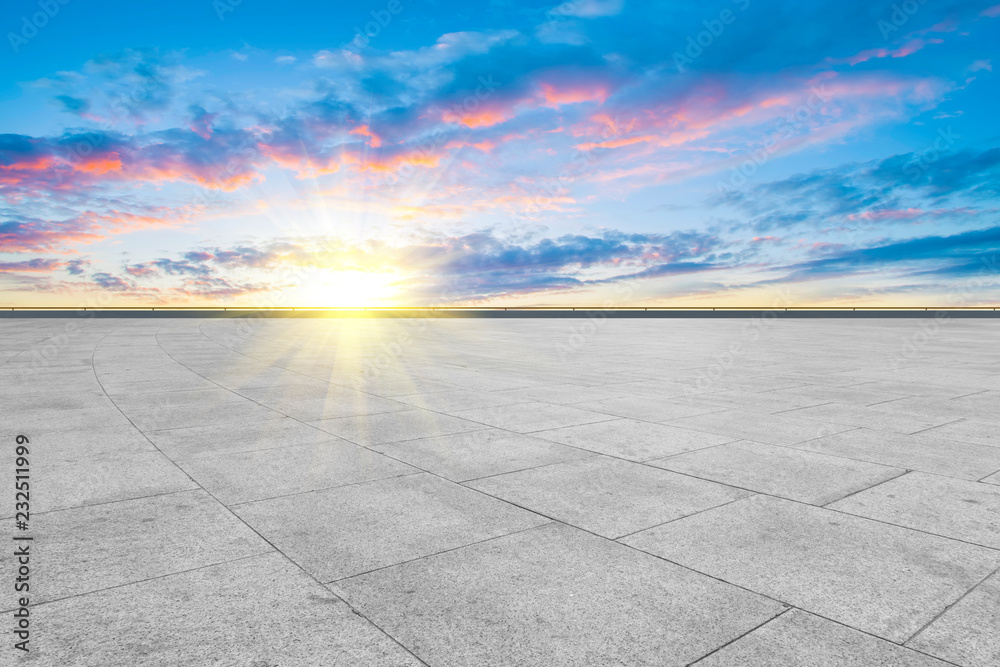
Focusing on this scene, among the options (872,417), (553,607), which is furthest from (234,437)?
(872,417)

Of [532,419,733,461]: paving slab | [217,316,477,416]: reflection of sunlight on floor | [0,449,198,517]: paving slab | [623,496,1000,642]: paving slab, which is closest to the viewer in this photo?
[623,496,1000,642]: paving slab

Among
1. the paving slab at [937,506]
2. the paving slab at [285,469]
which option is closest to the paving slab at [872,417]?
the paving slab at [937,506]

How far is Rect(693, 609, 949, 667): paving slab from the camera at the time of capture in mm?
2938

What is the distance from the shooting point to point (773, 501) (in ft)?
17.2

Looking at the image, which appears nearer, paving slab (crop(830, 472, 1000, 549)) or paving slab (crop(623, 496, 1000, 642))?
paving slab (crop(623, 496, 1000, 642))

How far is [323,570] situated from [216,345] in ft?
65.1

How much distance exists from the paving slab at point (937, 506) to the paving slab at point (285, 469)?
4.15 meters

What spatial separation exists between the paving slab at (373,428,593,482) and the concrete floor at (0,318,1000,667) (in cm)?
5

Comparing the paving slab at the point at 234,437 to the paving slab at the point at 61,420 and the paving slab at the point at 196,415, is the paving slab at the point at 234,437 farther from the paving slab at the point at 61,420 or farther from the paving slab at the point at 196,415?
the paving slab at the point at 61,420

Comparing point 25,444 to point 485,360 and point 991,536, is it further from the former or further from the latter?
point 485,360

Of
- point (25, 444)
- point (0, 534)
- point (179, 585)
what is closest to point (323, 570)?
point (179, 585)

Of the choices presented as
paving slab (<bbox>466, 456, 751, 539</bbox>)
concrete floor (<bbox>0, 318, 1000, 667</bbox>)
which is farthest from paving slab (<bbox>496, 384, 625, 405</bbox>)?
paving slab (<bbox>466, 456, 751, 539</bbox>)

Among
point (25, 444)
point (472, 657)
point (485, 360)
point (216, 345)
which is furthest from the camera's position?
point (216, 345)

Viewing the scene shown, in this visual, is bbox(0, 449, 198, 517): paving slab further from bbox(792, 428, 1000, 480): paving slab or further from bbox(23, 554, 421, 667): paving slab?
bbox(792, 428, 1000, 480): paving slab
